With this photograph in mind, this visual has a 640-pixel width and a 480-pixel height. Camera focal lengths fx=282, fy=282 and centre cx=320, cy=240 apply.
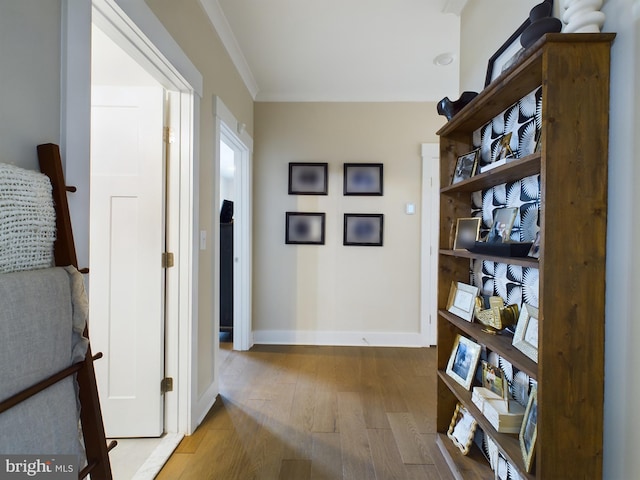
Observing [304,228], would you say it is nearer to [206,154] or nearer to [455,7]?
[206,154]

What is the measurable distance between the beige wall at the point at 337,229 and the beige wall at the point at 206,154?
980 millimetres

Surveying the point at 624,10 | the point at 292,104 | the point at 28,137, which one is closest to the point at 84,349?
the point at 28,137

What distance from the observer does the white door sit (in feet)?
5.14

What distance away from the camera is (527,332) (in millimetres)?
1053

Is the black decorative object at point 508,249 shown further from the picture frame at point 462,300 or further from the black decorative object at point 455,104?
the black decorative object at point 455,104

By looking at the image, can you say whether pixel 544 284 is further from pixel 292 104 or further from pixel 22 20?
pixel 292 104

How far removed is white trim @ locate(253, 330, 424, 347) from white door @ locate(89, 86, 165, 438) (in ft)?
4.77

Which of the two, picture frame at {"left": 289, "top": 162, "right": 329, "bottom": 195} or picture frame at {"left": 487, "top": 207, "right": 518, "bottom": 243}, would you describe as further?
picture frame at {"left": 289, "top": 162, "right": 329, "bottom": 195}

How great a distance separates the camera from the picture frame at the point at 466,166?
144 centimetres

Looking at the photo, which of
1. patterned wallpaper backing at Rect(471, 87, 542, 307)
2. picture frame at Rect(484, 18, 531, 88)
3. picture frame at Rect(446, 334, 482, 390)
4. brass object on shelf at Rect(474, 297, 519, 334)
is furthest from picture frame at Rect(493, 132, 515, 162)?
picture frame at Rect(446, 334, 482, 390)

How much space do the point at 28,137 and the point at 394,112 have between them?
289 cm

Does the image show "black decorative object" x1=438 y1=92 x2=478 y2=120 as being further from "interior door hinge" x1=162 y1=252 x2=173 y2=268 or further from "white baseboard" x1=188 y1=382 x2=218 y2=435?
"white baseboard" x1=188 y1=382 x2=218 y2=435

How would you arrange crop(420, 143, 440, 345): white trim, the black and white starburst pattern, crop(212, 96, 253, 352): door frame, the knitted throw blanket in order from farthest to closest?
crop(420, 143, 440, 345): white trim → crop(212, 96, 253, 352): door frame → the black and white starburst pattern → the knitted throw blanket

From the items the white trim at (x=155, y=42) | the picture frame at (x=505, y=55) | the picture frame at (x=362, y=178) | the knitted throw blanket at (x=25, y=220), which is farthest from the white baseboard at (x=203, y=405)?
the picture frame at (x=505, y=55)
